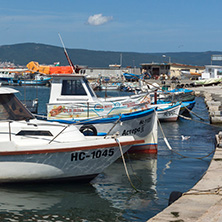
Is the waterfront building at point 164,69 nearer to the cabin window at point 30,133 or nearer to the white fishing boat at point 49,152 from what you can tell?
the white fishing boat at point 49,152

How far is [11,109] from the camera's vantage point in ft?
38.7

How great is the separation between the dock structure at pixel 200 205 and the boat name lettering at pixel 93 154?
245 centimetres

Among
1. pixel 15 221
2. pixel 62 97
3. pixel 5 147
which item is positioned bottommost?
pixel 15 221

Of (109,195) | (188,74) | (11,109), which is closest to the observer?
(109,195)

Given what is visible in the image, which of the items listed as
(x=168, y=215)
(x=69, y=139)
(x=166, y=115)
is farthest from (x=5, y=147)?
(x=166, y=115)

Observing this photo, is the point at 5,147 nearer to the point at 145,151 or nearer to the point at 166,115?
the point at 145,151

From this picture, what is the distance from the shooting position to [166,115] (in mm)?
27438

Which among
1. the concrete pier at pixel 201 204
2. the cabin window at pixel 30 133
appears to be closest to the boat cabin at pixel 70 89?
the cabin window at pixel 30 133

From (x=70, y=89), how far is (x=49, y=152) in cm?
732

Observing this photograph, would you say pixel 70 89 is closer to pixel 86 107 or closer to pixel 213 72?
pixel 86 107

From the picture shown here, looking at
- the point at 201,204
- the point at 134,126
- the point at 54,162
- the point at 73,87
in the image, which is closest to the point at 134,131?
the point at 134,126

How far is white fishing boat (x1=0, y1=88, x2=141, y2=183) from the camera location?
1050 centimetres

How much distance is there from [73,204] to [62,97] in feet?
25.4

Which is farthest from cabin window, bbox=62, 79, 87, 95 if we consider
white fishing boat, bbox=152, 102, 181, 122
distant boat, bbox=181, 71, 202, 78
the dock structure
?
distant boat, bbox=181, 71, 202, 78
